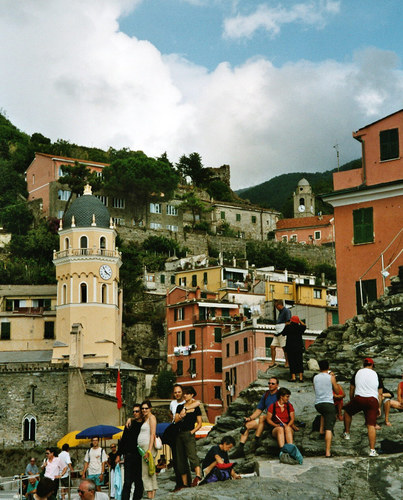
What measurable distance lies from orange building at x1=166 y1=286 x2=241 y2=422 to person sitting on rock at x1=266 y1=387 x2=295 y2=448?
4769 centimetres

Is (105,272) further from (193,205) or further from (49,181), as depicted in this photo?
(193,205)

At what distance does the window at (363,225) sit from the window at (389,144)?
194 cm

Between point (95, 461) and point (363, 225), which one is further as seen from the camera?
point (363, 225)

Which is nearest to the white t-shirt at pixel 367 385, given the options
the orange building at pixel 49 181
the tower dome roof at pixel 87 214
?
the tower dome roof at pixel 87 214

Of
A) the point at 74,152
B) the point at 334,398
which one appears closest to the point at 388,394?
the point at 334,398

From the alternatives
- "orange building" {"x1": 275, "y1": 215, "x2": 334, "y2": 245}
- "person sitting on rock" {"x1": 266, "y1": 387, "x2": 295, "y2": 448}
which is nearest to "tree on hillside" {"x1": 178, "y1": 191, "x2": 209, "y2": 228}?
"orange building" {"x1": 275, "y1": 215, "x2": 334, "y2": 245}

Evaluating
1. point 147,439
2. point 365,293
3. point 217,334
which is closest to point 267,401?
point 147,439

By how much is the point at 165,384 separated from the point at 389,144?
42.0m

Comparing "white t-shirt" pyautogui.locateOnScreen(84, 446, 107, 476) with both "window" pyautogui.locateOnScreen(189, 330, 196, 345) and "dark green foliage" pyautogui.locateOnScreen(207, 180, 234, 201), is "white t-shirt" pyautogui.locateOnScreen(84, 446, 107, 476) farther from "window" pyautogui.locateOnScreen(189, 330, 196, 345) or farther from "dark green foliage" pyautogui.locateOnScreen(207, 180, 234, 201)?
"dark green foliage" pyautogui.locateOnScreen(207, 180, 234, 201)

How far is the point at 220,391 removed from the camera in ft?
224

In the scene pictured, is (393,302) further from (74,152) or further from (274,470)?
(74,152)

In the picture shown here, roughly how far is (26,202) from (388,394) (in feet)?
264

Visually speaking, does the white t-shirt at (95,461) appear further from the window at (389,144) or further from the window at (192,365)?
the window at (192,365)

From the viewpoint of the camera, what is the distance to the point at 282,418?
18.8 meters
